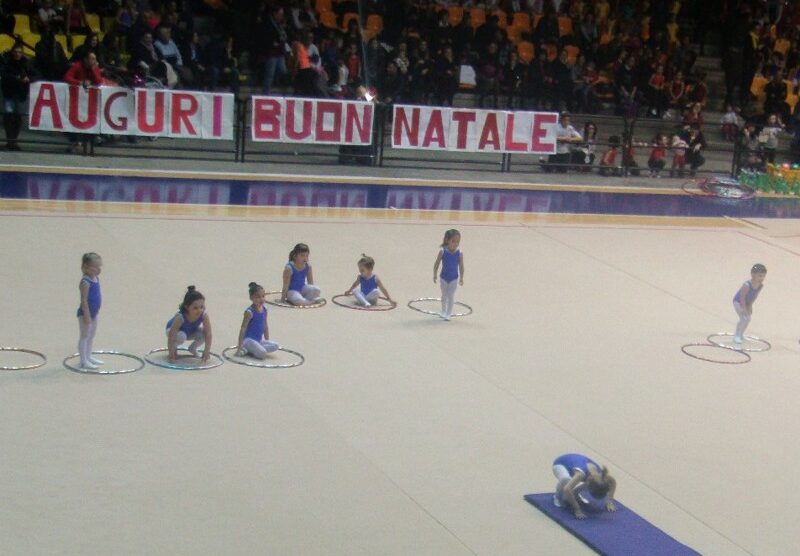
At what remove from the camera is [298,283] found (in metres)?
13.1

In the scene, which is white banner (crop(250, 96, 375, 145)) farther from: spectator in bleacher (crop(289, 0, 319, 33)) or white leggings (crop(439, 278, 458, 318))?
white leggings (crop(439, 278, 458, 318))

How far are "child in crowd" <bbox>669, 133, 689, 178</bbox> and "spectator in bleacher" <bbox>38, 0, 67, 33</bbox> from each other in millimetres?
13045

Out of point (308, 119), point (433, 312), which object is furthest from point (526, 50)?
point (433, 312)

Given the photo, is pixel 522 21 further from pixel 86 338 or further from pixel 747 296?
pixel 86 338

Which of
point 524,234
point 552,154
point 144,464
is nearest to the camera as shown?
point 144,464

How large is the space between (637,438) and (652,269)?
672 cm

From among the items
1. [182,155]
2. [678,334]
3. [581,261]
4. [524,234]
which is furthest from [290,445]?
[182,155]

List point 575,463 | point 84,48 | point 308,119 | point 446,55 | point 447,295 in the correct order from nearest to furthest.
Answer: point 575,463 < point 447,295 < point 84,48 < point 308,119 < point 446,55

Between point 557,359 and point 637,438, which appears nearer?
point 637,438

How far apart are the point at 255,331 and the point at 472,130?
42.3 ft

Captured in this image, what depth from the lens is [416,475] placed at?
28.6 ft

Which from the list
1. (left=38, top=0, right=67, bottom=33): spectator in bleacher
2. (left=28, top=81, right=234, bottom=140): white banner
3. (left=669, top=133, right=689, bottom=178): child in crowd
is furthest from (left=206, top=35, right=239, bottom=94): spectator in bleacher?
(left=669, top=133, right=689, bottom=178): child in crowd

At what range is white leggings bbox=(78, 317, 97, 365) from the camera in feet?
33.2

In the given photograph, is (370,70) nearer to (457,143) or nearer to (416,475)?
(457,143)
